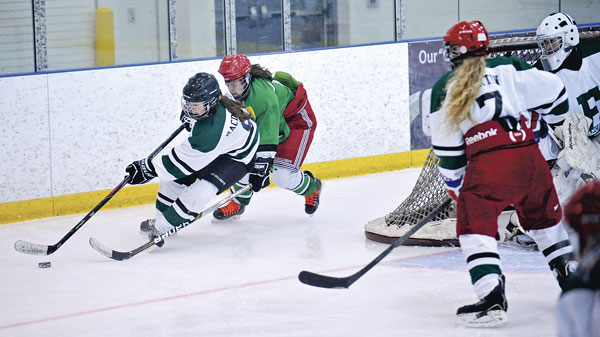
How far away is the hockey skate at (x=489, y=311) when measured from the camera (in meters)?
3.12

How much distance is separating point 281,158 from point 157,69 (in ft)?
3.41

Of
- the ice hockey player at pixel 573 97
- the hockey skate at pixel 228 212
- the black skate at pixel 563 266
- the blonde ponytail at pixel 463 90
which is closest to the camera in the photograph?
the blonde ponytail at pixel 463 90

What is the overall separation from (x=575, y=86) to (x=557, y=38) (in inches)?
8.5

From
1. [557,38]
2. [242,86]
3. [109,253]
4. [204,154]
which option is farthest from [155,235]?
[557,38]

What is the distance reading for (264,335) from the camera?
3.24 m

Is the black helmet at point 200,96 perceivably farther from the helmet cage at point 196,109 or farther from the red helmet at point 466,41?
the red helmet at point 466,41

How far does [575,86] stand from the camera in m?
4.20

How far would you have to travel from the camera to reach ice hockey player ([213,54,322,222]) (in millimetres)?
4695

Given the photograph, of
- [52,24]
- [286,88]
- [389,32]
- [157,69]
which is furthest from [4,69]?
[389,32]

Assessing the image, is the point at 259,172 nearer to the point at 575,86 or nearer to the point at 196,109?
the point at 196,109

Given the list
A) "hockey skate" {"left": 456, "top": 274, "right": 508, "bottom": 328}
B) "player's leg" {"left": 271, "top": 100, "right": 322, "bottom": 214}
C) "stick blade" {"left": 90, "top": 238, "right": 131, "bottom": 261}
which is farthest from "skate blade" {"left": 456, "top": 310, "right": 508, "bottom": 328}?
"player's leg" {"left": 271, "top": 100, "right": 322, "bottom": 214}

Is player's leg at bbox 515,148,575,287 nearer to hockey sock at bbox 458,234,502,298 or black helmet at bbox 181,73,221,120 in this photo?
hockey sock at bbox 458,234,502,298

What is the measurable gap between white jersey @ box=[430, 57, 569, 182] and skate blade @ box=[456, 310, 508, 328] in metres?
0.44

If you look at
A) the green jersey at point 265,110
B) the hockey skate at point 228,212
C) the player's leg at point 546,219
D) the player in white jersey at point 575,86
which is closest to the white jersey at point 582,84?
the player in white jersey at point 575,86
